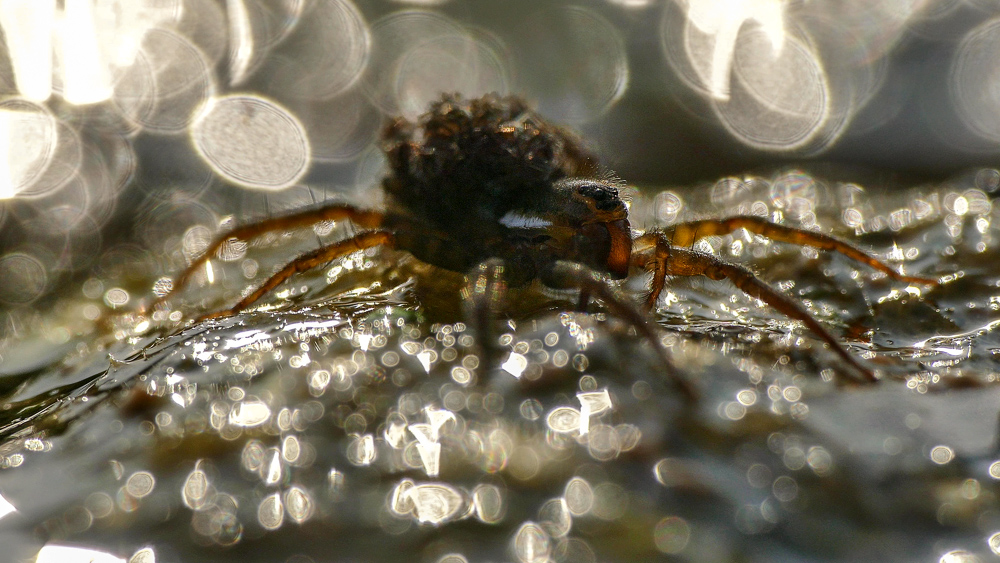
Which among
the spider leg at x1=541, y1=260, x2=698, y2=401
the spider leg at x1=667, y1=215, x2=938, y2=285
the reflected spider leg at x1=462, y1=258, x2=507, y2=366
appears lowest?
the reflected spider leg at x1=462, y1=258, x2=507, y2=366

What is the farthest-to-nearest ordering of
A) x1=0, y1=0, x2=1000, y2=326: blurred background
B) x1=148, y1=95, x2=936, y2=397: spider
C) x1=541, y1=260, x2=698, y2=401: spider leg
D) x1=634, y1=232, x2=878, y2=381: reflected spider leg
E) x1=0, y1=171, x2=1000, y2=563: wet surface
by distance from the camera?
1. x1=0, y1=0, x2=1000, y2=326: blurred background
2. x1=148, y1=95, x2=936, y2=397: spider
3. x1=634, y1=232, x2=878, y2=381: reflected spider leg
4. x1=541, y1=260, x2=698, y2=401: spider leg
5. x1=0, y1=171, x2=1000, y2=563: wet surface

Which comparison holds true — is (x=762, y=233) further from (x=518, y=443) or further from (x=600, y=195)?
(x=518, y=443)

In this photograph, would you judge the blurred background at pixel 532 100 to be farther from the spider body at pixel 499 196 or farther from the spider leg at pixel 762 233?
the spider leg at pixel 762 233

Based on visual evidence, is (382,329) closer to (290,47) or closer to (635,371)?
(635,371)

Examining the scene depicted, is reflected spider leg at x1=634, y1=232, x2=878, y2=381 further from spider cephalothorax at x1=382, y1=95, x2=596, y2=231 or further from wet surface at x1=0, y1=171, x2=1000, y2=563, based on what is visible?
spider cephalothorax at x1=382, y1=95, x2=596, y2=231

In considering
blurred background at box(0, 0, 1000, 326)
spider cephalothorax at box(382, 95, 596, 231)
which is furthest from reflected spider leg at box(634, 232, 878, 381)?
blurred background at box(0, 0, 1000, 326)

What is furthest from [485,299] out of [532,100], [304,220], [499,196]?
[532,100]

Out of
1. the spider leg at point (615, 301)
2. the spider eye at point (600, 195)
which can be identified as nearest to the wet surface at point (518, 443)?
the spider leg at point (615, 301)

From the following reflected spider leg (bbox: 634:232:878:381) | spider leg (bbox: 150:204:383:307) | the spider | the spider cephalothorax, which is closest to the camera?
reflected spider leg (bbox: 634:232:878:381)
